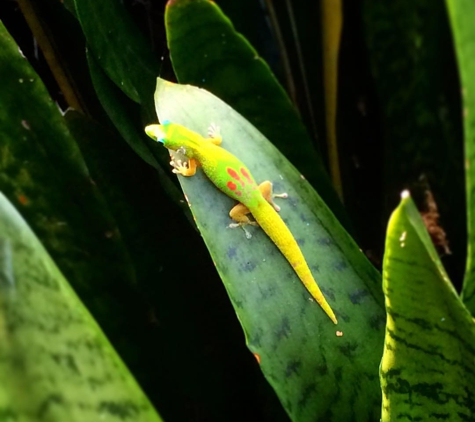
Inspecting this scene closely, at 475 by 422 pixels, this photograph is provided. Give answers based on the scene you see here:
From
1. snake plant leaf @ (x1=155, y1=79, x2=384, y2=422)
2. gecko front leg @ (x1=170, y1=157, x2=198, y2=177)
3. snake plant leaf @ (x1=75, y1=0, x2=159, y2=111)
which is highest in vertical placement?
snake plant leaf @ (x1=75, y1=0, x2=159, y2=111)

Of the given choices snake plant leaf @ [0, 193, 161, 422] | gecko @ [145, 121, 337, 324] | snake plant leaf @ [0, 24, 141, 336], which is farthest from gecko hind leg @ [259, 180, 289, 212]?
snake plant leaf @ [0, 193, 161, 422]

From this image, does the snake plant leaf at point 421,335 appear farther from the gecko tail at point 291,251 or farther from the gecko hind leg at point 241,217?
the gecko hind leg at point 241,217

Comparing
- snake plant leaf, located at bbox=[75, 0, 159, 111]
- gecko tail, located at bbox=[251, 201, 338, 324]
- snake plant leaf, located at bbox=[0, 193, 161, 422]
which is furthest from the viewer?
snake plant leaf, located at bbox=[75, 0, 159, 111]

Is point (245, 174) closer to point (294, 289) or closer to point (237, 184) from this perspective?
point (237, 184)

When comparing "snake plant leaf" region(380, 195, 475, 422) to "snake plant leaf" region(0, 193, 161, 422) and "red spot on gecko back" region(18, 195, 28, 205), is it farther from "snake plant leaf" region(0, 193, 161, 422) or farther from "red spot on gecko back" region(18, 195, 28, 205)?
"red spot on gecko back" region(18, 195, 28, 205)

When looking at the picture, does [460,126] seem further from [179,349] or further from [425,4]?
[179,349]

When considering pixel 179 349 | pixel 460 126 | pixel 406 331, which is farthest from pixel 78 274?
pixel 460 126
